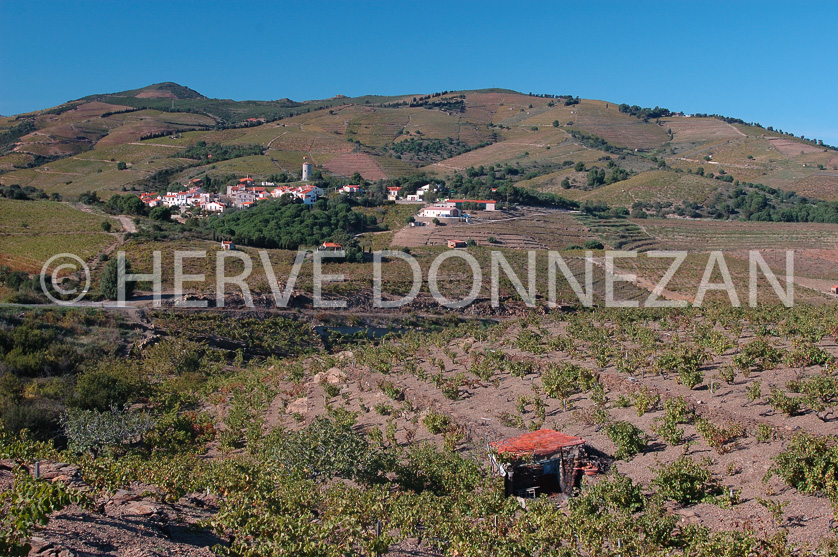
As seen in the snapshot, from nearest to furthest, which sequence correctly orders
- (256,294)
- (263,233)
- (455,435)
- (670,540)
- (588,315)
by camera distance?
(670,540), (455,435), (588,315), (256,294), (263,233)

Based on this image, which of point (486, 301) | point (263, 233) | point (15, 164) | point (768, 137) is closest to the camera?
point (486, 301)

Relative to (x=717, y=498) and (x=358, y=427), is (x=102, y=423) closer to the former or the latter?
(x=358, y=427)

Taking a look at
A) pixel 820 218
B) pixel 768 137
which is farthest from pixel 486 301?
pixel 768 137

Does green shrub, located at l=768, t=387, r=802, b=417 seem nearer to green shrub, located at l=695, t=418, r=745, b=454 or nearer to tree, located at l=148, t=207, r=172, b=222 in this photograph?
green shrub, located at l=695, t=418, r=745, b=454

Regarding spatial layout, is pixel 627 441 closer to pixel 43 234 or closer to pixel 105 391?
pixel 105 391

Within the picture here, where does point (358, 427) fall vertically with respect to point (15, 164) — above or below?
below

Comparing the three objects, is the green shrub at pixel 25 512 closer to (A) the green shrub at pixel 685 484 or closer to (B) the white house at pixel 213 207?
(A) the green shrub at pixel 685 484

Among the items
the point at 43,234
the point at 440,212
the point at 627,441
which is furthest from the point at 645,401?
the point at 440,212

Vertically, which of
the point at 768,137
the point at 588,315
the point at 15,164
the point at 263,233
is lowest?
the point at 588,315
